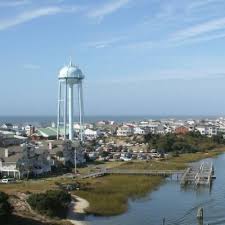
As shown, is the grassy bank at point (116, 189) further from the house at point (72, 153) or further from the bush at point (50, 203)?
the house at point (72, 153)

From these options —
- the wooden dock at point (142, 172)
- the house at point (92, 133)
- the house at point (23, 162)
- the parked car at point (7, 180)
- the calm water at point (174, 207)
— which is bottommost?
the calm water at point (174, 207)

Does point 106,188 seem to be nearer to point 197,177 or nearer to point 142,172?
point 197,177

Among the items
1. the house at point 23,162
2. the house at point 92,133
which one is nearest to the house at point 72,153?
the house at point 23,162

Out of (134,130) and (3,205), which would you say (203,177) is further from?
(134,130)

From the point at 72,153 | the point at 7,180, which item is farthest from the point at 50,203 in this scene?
the point at 72,153

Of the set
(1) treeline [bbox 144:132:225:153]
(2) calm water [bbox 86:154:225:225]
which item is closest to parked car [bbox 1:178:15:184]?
(2) calm water [bbox 86:154:225:225]

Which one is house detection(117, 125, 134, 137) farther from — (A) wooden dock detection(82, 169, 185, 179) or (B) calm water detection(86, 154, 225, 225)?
(B) calm water detection(86, 154, 225, 225)
